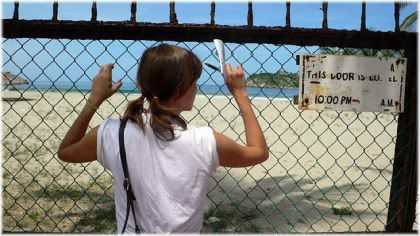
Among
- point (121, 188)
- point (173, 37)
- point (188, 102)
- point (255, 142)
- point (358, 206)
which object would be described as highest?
point (173, 37)

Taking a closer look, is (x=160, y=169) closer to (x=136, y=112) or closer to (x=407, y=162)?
(x=136, y=112)

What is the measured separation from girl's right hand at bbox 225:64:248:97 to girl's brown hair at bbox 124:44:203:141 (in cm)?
18

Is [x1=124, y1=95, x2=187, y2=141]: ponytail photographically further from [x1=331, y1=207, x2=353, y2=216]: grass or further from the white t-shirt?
[x1=331, y1=207, x2=353, y2=216]: grass

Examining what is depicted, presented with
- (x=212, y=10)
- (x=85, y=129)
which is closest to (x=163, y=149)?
(x=85, y=129)

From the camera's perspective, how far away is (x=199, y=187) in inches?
60.1

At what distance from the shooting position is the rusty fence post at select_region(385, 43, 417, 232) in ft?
8.30

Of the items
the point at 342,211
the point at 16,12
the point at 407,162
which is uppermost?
the point at 16,12

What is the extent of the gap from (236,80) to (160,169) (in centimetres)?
44

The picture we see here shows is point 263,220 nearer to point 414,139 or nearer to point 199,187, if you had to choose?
point 414,139

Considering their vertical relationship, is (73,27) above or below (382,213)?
above

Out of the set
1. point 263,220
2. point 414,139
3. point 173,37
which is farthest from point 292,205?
point 173,37

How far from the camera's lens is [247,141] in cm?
161

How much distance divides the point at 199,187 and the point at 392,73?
1487 mm

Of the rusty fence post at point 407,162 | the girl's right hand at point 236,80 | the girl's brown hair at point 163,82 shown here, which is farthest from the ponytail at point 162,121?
the rusty fence post at point 407,162
